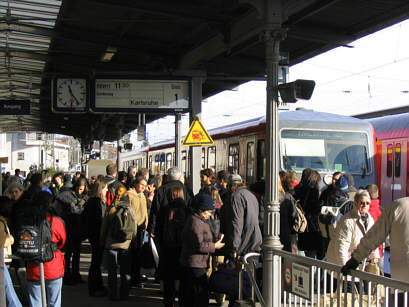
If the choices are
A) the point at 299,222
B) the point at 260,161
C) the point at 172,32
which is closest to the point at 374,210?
the point at 299,222

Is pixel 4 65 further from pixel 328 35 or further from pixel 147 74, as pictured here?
pixel 328 35

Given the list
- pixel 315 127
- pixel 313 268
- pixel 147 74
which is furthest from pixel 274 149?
A: pixel 315 127

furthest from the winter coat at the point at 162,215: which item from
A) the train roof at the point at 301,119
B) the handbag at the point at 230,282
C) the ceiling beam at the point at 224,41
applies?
the train roof at the point at 301,119

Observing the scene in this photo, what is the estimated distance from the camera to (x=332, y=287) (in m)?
4.71

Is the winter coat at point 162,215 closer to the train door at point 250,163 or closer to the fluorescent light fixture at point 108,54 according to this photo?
the fluorescent light fixture at point 108,54

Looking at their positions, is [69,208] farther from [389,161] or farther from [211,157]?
[389,161]

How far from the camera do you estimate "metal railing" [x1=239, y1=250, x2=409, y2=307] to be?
13.3 ft

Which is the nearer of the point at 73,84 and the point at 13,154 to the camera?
the point at 73,84

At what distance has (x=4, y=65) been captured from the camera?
15.8 metres

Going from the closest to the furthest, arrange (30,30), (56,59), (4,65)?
(30,30) → (56,59) → (4,65)

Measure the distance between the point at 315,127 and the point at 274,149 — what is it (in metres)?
8.38

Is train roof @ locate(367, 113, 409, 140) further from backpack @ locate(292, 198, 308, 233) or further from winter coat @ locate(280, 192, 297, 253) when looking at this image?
winter coat @ locate(280, 192, 297, 253)

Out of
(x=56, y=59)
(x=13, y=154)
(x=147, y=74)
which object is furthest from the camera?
(x=13, y=154)

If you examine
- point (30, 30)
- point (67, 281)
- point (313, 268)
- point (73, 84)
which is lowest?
point (67, 281)
